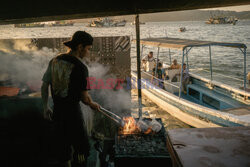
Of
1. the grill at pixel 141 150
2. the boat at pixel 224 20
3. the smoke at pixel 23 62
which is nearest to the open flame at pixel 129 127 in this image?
the grill at pixel 141 150

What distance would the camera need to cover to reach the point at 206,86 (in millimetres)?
9867

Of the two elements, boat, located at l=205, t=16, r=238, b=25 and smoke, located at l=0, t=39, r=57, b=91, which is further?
boat, located at l=205, t=16, r=238, b=25

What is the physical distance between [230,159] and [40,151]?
13.9 ft

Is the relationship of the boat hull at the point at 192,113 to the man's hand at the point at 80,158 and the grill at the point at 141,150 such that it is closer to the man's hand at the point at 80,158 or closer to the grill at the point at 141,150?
the grill at the point at 141,150

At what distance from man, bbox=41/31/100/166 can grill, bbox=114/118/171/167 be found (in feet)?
2.15

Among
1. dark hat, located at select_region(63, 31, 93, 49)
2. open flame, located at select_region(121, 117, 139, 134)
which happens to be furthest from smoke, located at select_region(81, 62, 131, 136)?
dark hat, located at select_region(63, 31, 93, 49)

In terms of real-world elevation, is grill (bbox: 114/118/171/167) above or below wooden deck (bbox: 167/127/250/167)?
below

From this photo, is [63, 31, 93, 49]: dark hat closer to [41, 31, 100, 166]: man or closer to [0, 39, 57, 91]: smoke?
[41, 31, 100, 166]: man

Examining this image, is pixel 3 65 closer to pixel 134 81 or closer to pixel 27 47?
pixel 27 47

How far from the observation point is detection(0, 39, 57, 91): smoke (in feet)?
18.5

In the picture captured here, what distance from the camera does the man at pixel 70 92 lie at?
8.07ft

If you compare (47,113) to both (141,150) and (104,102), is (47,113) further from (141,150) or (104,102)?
(104,102)

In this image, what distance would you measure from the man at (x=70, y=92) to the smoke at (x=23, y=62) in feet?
11.2

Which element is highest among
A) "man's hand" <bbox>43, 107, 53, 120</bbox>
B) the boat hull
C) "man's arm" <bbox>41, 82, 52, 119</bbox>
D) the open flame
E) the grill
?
"man's arm" <bbox>41, 82, 52, 119</bbox>
